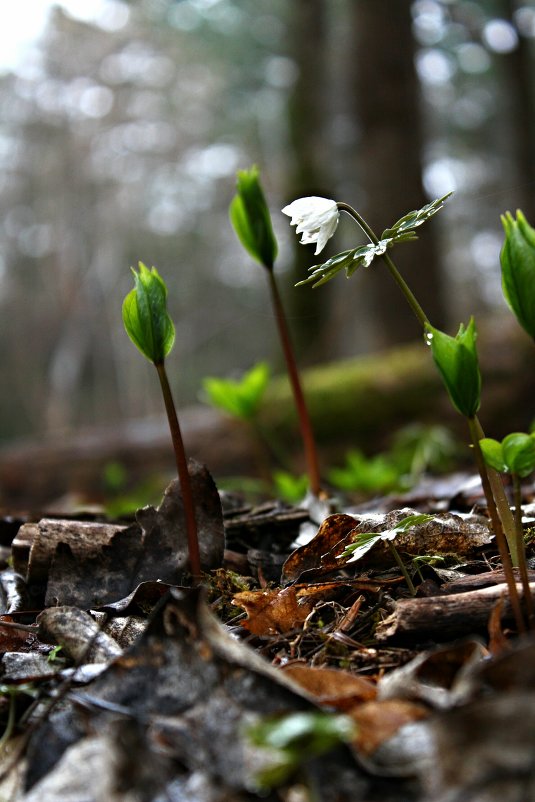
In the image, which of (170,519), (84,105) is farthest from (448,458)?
(84,105)

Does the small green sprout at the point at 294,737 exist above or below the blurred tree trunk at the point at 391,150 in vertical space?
below

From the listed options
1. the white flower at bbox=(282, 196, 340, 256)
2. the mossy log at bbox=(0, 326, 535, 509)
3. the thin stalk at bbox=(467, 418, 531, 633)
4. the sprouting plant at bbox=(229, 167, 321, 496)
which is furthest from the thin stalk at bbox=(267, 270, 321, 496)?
the mossy log at bbox=(0, 326, 535, 509)

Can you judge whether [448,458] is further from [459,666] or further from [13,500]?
[13,500]

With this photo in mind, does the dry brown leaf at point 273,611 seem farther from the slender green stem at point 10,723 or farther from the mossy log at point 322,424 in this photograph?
the mossy log at point 322,424

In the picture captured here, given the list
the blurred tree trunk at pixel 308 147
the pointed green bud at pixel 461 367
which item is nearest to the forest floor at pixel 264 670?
the pointed green bud at pixel 461 367

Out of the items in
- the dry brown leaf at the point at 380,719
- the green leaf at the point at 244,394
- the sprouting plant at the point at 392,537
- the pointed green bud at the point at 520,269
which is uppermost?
the pointed green bud at the point at 520,269

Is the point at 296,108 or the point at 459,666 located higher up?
the point at 296,108

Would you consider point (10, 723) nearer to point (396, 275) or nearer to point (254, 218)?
point (396, 275)

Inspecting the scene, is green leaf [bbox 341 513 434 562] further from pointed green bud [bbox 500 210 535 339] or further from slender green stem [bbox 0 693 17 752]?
slender green stem [bbox 0 693 17 752]
